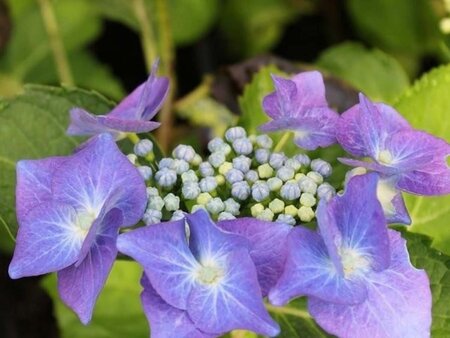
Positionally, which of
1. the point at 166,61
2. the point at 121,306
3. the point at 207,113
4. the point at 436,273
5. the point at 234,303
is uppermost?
the point at 234,303

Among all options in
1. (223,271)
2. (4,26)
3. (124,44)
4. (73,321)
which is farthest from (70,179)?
(124,44)

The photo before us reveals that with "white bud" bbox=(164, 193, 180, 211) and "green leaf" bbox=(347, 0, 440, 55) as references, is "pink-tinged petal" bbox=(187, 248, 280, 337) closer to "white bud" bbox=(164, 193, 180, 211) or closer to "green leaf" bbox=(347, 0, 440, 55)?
"white bud" bbox=(164, 193, 180, 211)

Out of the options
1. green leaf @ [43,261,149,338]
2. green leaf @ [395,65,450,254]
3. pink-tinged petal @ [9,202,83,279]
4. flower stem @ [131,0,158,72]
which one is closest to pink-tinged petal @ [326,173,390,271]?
pink-tinged petal @ [9,202,83,279]

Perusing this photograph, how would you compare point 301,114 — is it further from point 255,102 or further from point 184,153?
point 255,102

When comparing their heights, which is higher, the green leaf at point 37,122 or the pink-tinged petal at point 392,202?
the pink-tinged petal at point 392,202

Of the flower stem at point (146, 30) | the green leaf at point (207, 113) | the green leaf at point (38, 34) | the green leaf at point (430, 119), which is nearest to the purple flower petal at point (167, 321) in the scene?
the green leaf at point (430, 119)

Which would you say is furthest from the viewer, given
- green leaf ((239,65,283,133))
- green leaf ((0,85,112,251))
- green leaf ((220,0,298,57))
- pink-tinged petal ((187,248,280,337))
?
green leaf ((220,0,298,57))

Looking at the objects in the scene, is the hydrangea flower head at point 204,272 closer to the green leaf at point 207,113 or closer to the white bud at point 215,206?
the white bud at point 215,206

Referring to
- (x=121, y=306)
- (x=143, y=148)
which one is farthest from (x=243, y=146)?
(x=121, y=306)
